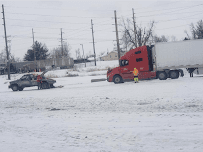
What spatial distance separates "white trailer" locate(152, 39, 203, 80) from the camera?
22.4 meters

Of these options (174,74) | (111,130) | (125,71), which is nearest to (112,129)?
(111,130)

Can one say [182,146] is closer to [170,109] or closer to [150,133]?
[150,133]

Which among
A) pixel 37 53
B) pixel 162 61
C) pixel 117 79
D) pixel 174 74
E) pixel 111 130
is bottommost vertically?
pixel 111 130

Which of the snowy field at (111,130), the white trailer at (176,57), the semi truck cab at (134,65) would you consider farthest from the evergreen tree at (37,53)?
the snowy field at (111,130)

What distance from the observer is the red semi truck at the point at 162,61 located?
2247 cm

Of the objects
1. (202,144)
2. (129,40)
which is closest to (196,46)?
(202,144)

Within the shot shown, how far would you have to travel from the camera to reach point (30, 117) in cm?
955

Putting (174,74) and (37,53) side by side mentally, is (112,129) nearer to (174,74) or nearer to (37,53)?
(174,74)

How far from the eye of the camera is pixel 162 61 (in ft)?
74.6

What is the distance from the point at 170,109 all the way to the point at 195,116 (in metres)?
1.53

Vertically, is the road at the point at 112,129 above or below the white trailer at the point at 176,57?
below

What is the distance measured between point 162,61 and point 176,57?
1.39 m

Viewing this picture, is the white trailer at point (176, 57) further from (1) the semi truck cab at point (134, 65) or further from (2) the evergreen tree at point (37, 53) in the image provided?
(2) the evergreen tree at point (37, 53)

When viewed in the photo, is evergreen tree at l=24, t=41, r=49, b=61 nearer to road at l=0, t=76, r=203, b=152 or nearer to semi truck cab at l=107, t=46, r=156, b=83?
semi truck cab at l=107, t=46, r=156, b=83
